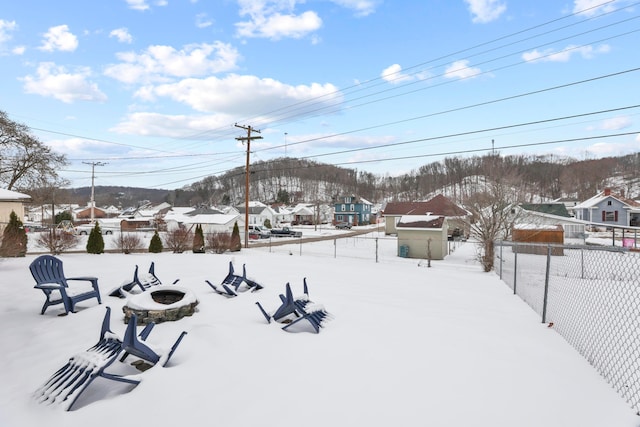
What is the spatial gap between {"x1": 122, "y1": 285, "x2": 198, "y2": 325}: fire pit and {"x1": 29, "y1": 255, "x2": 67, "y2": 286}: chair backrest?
1.94 meters

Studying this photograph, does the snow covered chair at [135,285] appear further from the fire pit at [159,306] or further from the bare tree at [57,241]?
the bare tree at [57,241]

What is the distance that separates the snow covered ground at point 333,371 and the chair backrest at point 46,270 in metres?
0.59

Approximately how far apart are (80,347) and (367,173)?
5762 inches

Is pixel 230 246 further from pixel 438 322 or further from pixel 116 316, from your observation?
pixel 438 322

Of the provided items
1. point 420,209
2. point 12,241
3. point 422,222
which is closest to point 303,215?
point 420,209

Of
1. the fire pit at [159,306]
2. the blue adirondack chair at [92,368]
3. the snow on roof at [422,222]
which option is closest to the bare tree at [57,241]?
the fire pit at [159,306]

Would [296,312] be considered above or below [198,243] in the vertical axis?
above

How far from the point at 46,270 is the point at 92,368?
4.75 meters

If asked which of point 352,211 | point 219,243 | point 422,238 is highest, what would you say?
point 352,211

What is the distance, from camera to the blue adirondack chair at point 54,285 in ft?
20.7

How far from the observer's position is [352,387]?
373 centimetres

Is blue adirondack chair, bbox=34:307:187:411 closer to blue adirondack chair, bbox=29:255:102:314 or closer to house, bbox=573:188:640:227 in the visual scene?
blue adirondack chair, bbox=29:255:102:314

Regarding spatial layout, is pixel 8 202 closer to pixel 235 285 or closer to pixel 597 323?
pixel 235 285

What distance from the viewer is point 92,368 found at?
3.51m
